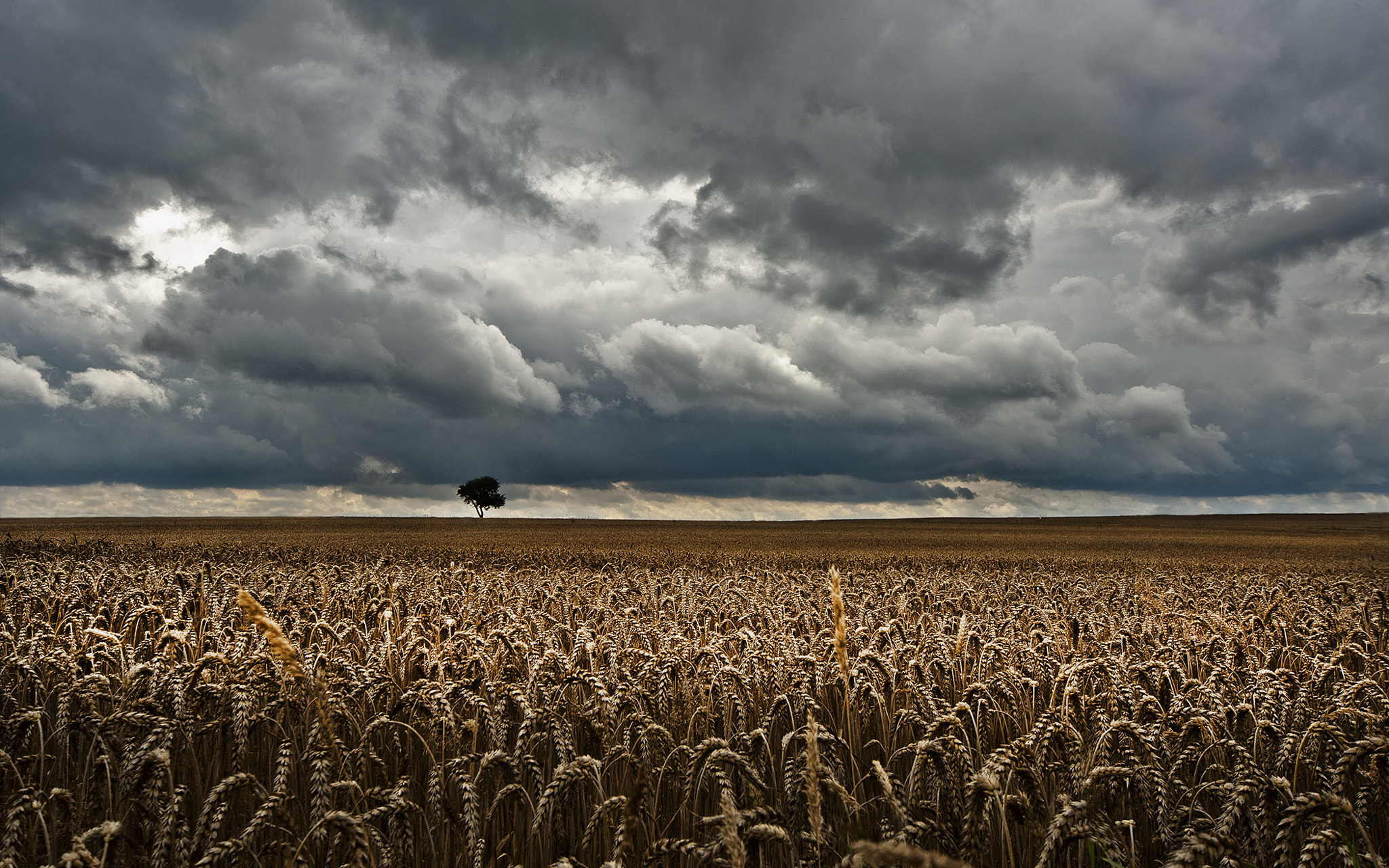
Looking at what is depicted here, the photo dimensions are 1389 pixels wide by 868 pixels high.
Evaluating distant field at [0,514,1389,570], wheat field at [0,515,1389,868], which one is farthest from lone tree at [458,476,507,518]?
wheat field at [0,515,1389,868]

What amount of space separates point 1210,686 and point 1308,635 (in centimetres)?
498

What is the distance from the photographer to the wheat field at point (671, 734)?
119 inches

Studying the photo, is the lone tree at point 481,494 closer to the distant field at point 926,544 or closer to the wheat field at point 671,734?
the distant field at point 926,544

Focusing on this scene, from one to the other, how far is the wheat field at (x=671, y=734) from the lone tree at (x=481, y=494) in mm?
133256

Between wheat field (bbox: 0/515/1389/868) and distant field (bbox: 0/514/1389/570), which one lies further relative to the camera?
distant field (bbox: 0/514/1389/570)

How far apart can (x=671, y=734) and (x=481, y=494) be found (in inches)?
5575

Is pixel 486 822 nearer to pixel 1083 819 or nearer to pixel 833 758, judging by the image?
pixel 833 758

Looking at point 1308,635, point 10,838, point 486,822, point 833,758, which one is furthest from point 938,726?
point 1308,635

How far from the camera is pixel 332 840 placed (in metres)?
3.48

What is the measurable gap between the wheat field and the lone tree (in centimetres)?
13326

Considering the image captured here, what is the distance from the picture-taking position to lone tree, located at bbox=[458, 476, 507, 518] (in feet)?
459

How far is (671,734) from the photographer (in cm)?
501

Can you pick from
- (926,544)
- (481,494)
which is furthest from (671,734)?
(481,494)

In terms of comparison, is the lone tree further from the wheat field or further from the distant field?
the wheat field
